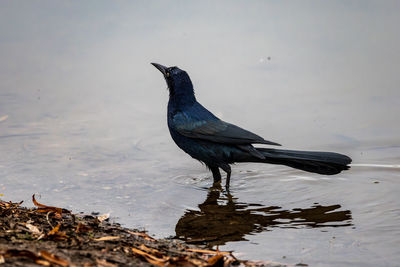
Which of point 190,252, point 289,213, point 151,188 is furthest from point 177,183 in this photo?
point 190,252

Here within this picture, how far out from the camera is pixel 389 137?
8.12 metres

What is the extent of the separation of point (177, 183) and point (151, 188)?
368 millimetres

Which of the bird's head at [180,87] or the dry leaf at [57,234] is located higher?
the bird's head at [180,87]

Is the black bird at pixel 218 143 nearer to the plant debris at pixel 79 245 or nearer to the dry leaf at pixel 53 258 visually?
the plant debris at pixel 79 245

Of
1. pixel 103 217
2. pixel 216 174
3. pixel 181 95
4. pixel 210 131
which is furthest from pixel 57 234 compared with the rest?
pixel 181 95

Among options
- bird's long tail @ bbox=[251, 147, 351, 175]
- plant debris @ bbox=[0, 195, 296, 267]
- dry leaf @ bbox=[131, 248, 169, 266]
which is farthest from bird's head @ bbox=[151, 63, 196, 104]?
dry leaf @ bbox=[131, 248, 169, 266]

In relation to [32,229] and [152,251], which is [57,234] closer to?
[32,229]

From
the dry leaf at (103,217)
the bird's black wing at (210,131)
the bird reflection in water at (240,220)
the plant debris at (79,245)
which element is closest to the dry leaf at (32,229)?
the plant debris at (79,245)

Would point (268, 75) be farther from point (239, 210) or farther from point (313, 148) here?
point (239, 210)

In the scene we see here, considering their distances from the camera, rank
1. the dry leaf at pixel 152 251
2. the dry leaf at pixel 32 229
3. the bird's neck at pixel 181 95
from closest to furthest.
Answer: the dry leaf at pixel 152 251 → the dry leaf at pixel 32 229 → the bird's neck at pixel 181 95

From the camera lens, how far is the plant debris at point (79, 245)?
355 centimetres

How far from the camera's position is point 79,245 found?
4004 mm

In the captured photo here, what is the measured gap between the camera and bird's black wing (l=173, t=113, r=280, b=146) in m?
6.74

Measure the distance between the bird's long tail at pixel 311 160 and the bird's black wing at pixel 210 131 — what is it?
31cm
